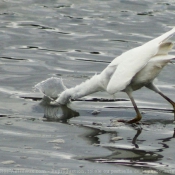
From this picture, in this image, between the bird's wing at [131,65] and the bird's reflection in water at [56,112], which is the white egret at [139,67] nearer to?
the bird's wing at [131,65]

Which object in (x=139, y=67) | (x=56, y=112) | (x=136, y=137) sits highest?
(x=139, y=67)

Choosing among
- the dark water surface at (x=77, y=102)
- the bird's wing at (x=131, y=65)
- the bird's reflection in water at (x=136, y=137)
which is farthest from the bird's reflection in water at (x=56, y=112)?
the bird's reflection in water at (x=136, y=137)

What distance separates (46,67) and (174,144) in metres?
4.51

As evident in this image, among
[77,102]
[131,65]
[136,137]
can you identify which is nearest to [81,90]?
[77,102]

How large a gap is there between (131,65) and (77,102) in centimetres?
156

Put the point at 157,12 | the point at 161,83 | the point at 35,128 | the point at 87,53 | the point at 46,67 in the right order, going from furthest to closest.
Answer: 1. the point at 157,12
2. the point at 87,53
3. the point at 46,67
4. the point at 161,83
5. the point at 35,128

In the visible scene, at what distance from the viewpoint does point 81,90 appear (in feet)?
33.4

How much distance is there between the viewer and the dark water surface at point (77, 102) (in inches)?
304

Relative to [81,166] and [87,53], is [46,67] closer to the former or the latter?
[87,53]

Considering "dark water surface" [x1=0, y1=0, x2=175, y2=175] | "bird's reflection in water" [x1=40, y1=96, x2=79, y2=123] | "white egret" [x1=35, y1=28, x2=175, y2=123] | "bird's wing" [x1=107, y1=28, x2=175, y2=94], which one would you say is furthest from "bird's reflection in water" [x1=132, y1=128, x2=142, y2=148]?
"bird's reflection in water" [x1=40, y1=96, x2=79, y2=123]

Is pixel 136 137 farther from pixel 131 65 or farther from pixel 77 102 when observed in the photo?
pixel 77 102

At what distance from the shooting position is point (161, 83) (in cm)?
1143

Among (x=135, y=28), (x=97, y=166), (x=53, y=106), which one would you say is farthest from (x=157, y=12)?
(x=97, y=166)

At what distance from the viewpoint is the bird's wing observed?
9.20 m
